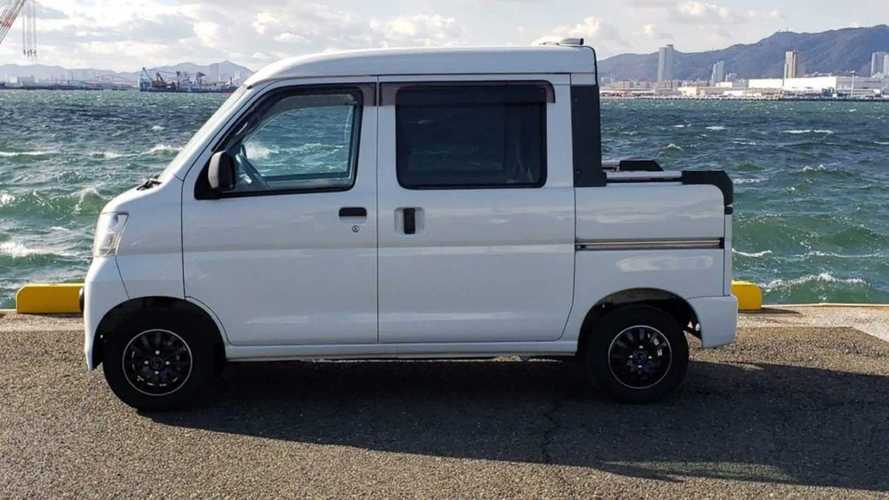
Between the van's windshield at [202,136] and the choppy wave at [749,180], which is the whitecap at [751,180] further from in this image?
the van's windshield at [202,136]

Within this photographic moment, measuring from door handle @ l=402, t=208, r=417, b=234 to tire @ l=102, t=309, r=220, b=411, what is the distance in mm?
1326

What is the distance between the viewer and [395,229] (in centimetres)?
625

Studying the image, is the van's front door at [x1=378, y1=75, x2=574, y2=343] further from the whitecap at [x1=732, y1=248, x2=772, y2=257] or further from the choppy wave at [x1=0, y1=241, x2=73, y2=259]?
the choppy wave at [x1=0, y1=241, x2=73, y2=259]

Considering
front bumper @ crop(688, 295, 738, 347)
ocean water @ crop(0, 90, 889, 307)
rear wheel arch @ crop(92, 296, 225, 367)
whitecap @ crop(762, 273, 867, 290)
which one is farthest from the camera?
ocean water @ crop(0, 90, 889, 307)

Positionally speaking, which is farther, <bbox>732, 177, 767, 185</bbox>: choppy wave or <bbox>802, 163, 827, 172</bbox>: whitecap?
<bbox>802, 163, 827, 172</bbox>: whitecap

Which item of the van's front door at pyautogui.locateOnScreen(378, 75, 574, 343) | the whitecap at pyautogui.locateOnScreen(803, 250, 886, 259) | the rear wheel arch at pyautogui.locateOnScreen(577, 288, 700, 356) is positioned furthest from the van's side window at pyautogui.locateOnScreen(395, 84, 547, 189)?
the whitecap at pyautogui.locateOnScreen(803, 250, 886, 259)

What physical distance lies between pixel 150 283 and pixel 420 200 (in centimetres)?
166

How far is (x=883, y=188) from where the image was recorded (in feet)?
110

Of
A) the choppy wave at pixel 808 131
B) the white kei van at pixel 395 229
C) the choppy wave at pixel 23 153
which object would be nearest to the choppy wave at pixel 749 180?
the choppy wave at pixel 23 153

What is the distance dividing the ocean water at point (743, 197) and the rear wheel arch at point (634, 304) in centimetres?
1132

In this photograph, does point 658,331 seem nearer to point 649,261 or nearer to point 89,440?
point 649,261

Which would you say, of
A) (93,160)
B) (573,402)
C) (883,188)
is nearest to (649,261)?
(573,402)

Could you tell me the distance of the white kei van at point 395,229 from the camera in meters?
6.22

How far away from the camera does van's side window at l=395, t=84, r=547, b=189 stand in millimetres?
6305
